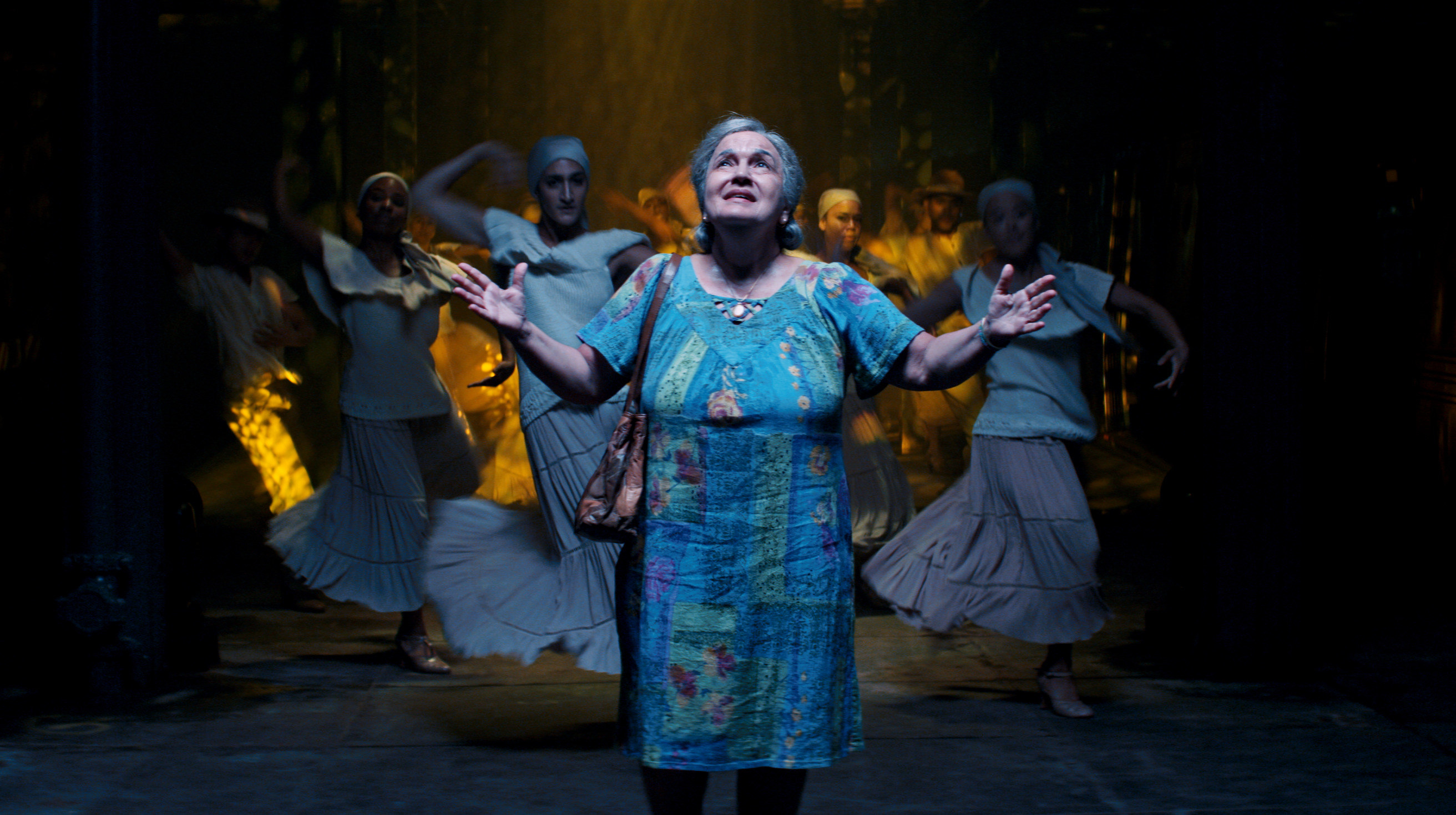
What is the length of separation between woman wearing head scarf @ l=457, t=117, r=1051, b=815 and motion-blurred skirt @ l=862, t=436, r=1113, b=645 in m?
1.92

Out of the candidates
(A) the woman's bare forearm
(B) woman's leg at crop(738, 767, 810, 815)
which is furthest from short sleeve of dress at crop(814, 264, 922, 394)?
(B) woman's leg at crop(738, 767, 810, 815)

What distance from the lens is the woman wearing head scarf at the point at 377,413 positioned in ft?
17.4

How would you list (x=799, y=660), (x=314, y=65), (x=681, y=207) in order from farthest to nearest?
(x=314, y=65)
(x=681, y=207)
(x=799, y=660)

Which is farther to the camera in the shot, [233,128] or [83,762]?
[233,128]

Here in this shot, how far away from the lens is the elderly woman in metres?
4.66

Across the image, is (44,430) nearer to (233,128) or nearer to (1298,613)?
(233,128)

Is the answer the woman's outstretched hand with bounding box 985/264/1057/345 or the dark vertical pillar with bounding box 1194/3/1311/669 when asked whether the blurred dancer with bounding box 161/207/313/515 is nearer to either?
the dark vertical pillar with bounding box 1194/3/1311/669

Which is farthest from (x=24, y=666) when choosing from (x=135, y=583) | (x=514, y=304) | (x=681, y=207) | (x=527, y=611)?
(x=681, y=207)

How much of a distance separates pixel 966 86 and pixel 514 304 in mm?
6204

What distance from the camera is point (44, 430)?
6047mm

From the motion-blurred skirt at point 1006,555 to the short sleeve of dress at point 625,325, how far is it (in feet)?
6.92

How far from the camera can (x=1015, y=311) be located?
2.69 meters

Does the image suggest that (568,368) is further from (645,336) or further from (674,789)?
(674,789)

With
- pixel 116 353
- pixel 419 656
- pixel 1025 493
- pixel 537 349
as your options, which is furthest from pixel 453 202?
pixel 537 349
